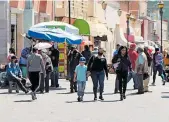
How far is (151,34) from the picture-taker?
85750 millimetres

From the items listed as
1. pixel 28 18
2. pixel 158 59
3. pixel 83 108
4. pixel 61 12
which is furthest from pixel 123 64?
pixel 61 12

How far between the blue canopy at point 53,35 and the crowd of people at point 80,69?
17.9 inches

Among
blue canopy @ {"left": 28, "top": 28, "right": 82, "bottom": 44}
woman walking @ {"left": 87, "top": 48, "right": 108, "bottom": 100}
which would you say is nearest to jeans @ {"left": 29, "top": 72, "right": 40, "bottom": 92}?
woman walking @ {"left": 87, "top": 48, "right": 108, "bottom": 100}

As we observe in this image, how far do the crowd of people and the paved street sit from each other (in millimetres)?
445

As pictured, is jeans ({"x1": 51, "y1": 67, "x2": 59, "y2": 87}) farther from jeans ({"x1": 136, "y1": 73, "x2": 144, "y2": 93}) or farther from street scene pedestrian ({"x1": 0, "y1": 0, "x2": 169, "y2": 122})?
jeans ({"x1": 136, "y1": 73, "x2": 144, "y2": 93})

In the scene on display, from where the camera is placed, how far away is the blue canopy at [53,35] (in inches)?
918

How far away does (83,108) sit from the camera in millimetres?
16109

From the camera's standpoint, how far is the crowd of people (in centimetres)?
1850

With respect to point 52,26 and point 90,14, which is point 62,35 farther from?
point 90,14

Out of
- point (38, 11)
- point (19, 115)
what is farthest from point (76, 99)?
point (38, 11)

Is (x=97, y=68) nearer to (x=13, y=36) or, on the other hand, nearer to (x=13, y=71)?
(x=13, y=71)

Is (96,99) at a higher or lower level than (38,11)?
lower

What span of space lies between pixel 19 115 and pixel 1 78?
8875 mm

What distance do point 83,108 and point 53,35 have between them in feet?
25.6
